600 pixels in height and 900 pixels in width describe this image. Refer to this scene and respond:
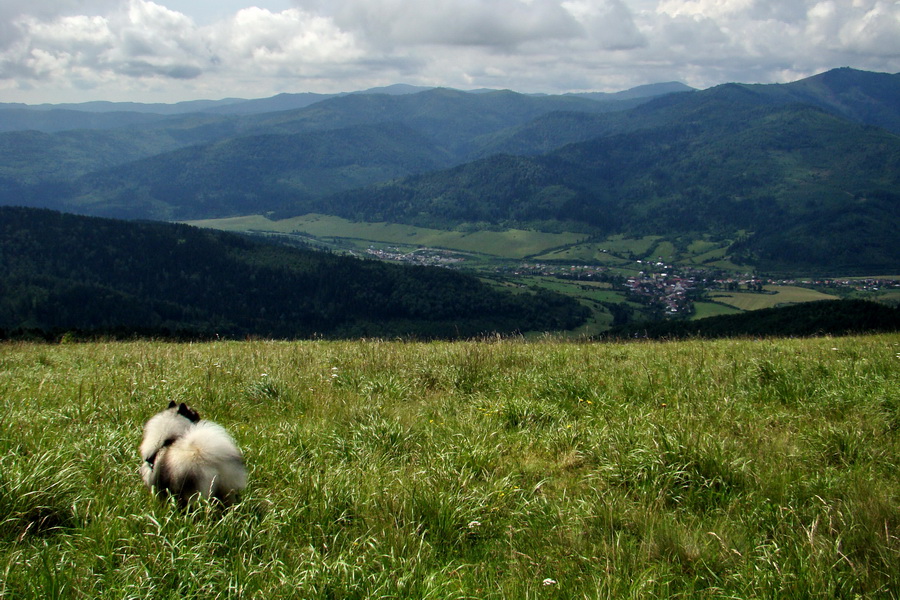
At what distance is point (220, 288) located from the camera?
5989 inches

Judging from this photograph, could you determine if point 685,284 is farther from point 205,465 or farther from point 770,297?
point 205,465

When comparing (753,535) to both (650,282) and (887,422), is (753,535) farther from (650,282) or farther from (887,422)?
(650,282)

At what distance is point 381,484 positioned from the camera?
4.46 metres

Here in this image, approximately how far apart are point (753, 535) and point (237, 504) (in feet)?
12.5

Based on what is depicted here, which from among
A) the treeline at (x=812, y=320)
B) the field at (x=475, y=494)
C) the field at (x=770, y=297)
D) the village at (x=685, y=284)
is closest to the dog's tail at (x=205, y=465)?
the field at (x=475, y=494)

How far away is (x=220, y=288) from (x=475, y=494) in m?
162

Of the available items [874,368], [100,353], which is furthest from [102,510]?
[100,353]

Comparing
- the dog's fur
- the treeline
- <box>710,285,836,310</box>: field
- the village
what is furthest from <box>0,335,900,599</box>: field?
<box>710,285,836,310</box>: field

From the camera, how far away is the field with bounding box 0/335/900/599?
10.4 ft

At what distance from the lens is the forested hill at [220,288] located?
379ft

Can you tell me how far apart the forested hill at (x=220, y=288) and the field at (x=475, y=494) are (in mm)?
102511

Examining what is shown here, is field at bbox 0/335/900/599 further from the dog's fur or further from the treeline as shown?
the treeline

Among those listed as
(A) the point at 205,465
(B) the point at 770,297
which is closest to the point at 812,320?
(A) the point at 205,465

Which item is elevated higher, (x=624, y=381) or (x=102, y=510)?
(x=102, y=510)
